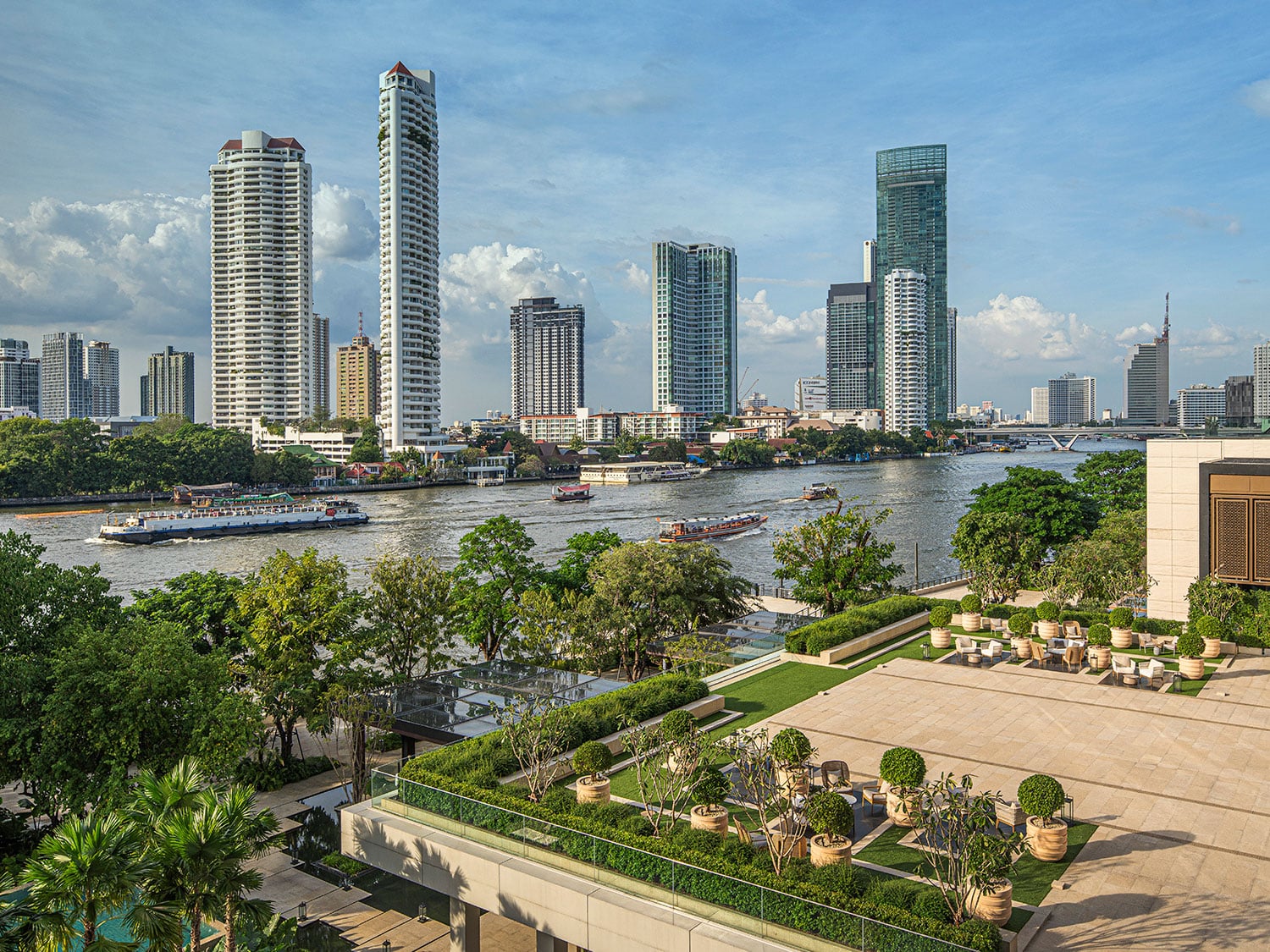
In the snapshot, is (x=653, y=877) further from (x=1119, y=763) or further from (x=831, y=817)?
(x=1119, y=763)

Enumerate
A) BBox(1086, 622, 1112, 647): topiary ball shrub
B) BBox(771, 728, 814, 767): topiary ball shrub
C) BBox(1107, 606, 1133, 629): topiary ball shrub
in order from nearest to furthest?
BBox(771, 728, 814, 767): topiary ball shrub < BBox(1086, 622, 1112, 647): topiary ball shrub < BBox(1107, 606, 1133, 629): topiary ball shrub

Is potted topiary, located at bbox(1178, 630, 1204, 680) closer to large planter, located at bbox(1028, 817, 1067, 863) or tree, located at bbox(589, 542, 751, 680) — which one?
large planter, located at bbox(1028, 817, 1067, 863)

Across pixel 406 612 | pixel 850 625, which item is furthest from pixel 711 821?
pixel 406 612

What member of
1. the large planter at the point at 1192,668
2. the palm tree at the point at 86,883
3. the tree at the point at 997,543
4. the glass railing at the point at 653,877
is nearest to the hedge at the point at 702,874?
the glass railing at the point at 653,877

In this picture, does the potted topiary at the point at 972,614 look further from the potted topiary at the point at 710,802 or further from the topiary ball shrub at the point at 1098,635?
the potted topiary at the point at 710,802

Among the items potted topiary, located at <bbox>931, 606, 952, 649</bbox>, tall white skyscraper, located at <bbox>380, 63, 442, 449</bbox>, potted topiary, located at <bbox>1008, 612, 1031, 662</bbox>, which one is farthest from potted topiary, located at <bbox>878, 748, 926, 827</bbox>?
tall white skyscraper, located at <bbox>380, 63, 442, 449</bbox>

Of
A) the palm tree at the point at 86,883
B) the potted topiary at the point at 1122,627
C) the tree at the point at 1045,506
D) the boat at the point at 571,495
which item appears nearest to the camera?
the palm tree at the point at 86,883
